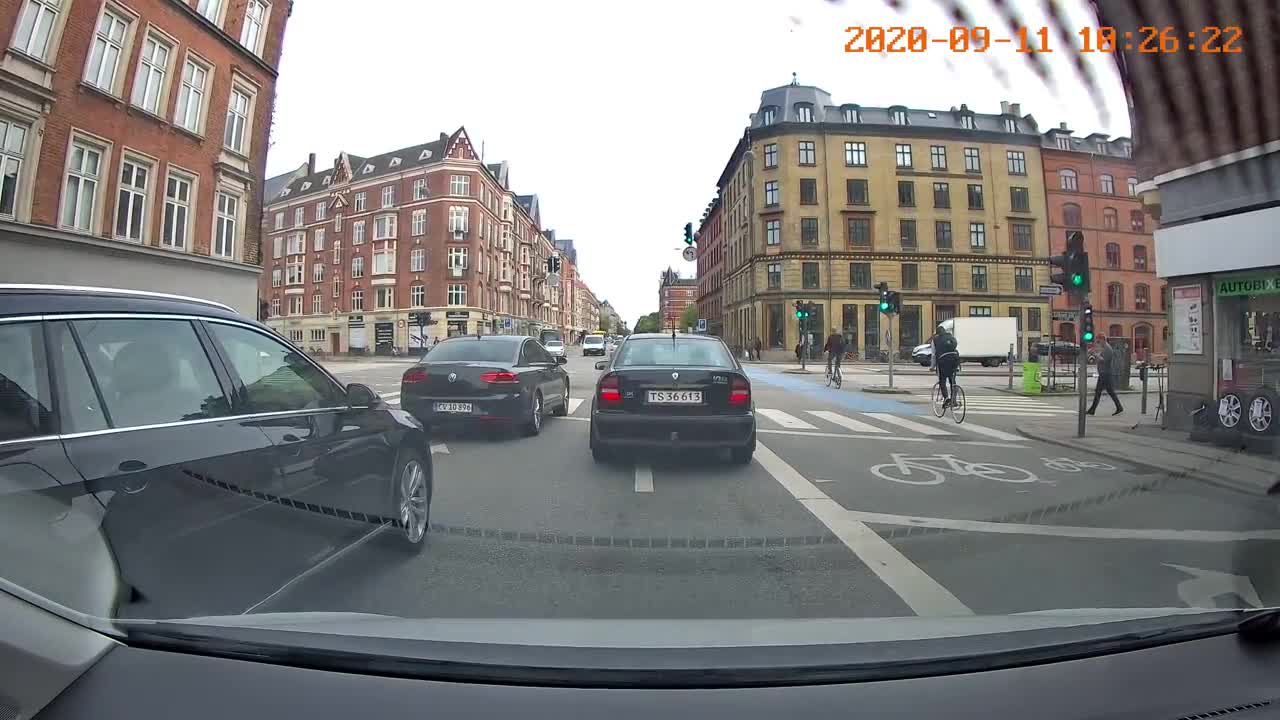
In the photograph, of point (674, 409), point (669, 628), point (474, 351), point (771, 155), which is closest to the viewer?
point (669, 628)

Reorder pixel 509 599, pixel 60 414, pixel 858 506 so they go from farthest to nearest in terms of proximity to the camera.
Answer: pixel 858 506
pixel 509 599
pixel 60 414

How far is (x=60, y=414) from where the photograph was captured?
1.80 meters

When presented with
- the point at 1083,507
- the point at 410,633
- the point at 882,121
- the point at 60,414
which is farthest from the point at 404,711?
the point at 882,121

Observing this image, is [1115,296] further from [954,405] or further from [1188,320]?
[954,405]

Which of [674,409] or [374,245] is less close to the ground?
[374,245]

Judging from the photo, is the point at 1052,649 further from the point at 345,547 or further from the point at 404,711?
the point at 345,547

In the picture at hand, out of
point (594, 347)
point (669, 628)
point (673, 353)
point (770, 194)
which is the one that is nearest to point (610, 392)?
point (673, 353)

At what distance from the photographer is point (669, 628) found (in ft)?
5.65

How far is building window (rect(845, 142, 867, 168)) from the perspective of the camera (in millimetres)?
42344

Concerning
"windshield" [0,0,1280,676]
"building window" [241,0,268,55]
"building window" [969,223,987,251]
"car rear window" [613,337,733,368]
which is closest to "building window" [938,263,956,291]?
"building window" [969,223,987,251]

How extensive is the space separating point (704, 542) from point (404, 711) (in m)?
2.60

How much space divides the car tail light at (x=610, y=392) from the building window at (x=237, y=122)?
5902 millimetres

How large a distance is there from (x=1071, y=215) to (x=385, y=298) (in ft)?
59.6

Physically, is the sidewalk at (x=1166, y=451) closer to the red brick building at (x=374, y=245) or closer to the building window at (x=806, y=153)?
the red brick building at (x=374, y=245)
